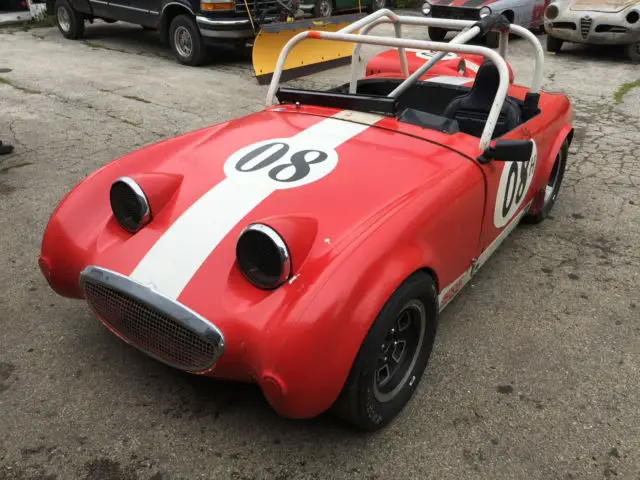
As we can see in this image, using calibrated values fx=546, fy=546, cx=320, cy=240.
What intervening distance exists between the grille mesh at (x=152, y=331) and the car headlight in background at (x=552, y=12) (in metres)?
9.57

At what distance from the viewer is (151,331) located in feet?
6.70

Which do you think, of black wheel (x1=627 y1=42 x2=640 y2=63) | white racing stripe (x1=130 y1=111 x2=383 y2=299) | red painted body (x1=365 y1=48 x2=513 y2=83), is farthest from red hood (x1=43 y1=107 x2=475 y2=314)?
black wheel (x1=627 y1=42 x2=640 y2=63)

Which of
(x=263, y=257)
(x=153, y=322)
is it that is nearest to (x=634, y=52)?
(x=263, y=257)

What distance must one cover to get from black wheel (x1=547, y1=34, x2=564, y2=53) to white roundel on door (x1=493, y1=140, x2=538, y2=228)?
7.70 meters

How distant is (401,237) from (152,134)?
13.7 ft

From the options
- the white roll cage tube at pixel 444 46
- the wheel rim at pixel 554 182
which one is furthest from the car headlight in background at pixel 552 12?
the white roll cage tube at pixel 444 46

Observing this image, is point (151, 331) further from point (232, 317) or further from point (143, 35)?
point (143, 35)

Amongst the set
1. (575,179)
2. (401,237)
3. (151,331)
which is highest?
(401,237)

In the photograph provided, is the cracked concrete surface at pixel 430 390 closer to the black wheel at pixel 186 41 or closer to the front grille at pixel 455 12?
the black wheel at pixel 186 41

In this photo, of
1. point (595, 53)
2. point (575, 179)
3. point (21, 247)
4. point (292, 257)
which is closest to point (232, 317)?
point (292, 257)

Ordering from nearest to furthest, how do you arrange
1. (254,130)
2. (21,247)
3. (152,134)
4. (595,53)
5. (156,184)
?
(156,184)
(254,130)
(21,247)
(152,134)
(595,53)

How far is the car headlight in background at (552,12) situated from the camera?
9.30 meters

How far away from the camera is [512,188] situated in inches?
119

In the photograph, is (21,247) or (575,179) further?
(575,179)
